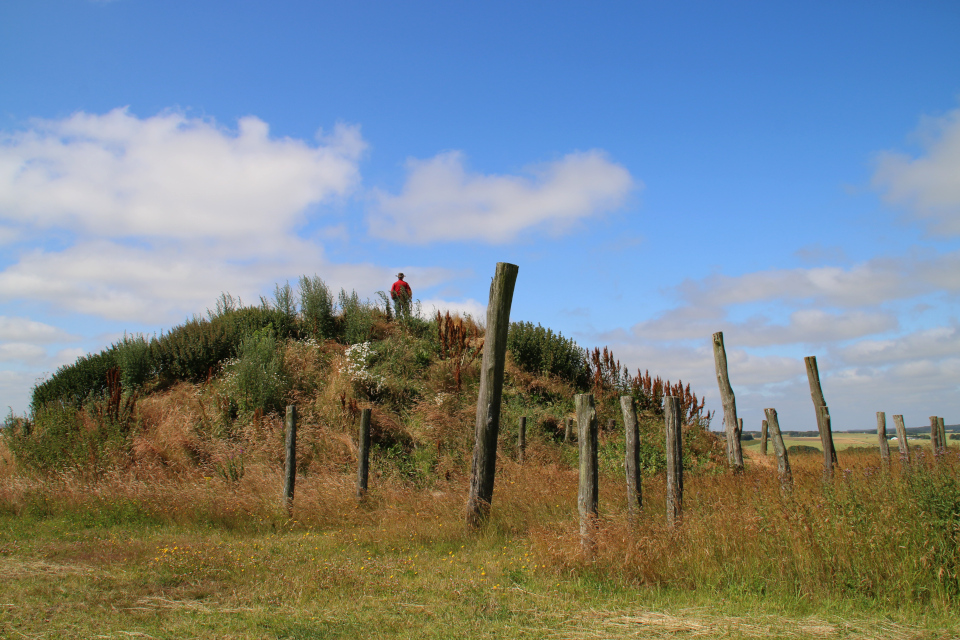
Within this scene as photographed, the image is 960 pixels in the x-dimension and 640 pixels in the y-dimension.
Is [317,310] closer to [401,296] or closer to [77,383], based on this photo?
[401,296]

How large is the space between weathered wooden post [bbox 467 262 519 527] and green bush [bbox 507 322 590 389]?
26.6ft

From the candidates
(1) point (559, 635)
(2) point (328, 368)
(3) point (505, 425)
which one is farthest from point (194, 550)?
(2) point (328, 368)

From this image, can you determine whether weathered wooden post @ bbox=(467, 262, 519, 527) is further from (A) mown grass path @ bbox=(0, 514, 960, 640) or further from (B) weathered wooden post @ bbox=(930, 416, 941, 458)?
(B) weathered wooden post @ bbox=(930, 416, 941, 458)

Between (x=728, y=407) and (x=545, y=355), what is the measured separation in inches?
250

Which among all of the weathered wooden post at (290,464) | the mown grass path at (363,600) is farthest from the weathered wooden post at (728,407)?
the weathered wooden post at (290,464)

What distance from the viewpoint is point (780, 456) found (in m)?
9.67

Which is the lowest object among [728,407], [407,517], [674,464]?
[407,517]

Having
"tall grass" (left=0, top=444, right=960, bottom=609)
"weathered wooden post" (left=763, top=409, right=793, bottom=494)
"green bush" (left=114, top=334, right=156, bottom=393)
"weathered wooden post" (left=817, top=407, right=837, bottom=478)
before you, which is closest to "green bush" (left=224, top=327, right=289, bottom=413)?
"green bush" (left=114, top=334, right=156, bottom=393)

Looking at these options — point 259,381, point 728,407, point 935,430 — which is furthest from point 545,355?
point 935,430

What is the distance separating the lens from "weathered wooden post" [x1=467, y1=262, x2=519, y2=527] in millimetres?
8859

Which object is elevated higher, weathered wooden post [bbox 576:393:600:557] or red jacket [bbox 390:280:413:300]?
red jacket [bbox 390:280:413:300]

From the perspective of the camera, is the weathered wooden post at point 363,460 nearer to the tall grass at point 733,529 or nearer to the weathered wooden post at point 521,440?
the tall grass at point 733,529

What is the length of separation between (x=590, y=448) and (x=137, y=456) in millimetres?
10255

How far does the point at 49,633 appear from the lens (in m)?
4.93
